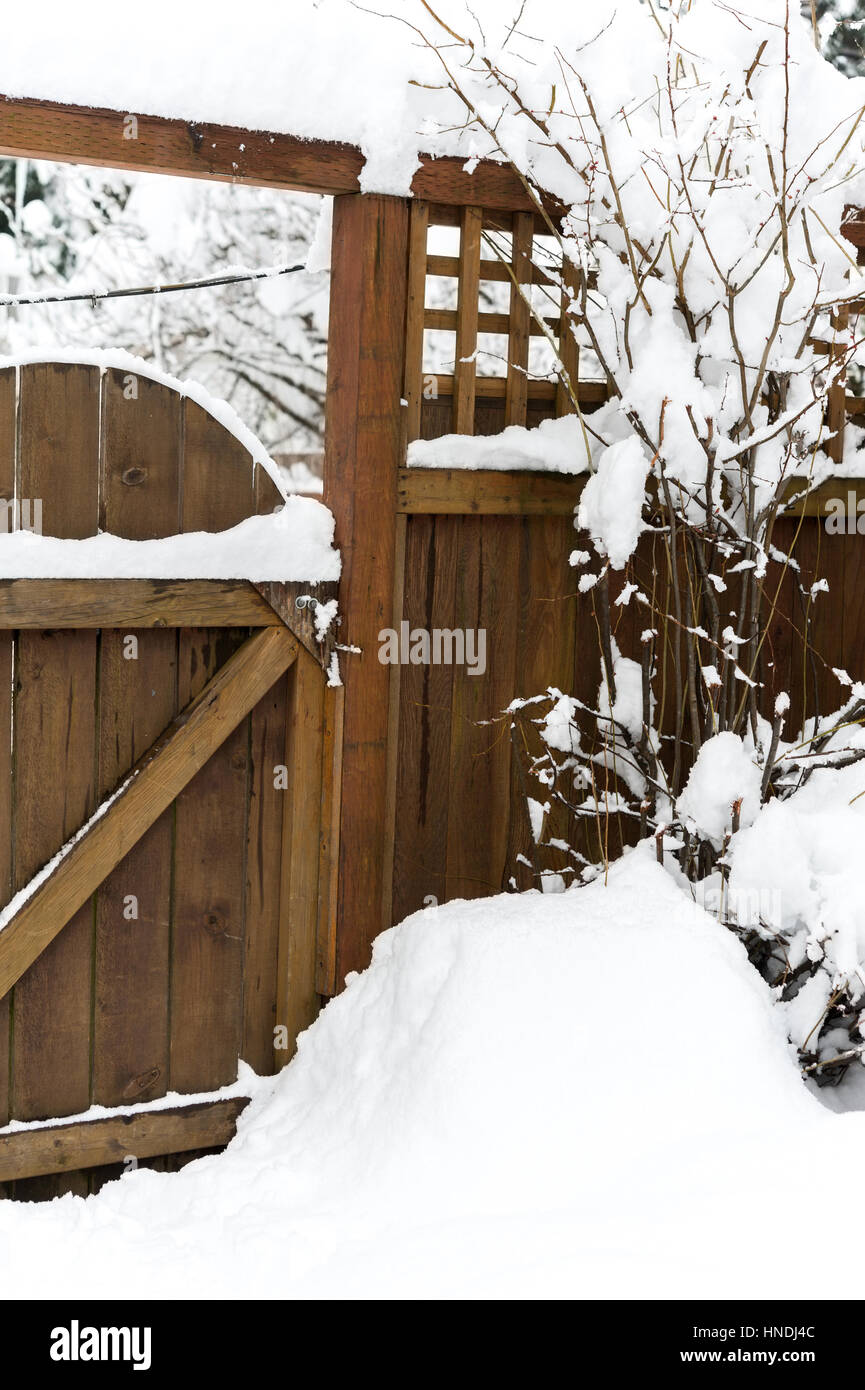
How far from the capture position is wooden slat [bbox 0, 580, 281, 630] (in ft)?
9.10

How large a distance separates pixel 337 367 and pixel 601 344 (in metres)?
0.62

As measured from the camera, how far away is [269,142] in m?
2.90

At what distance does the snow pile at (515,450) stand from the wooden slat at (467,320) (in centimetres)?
5

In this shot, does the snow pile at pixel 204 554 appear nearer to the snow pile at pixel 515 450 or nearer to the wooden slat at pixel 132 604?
the wooden slat at pixel 132 604

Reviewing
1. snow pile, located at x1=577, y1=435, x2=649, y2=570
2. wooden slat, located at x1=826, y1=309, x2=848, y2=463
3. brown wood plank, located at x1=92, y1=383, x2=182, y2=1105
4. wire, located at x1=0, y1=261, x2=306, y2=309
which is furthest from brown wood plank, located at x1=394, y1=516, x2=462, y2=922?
wooden slat, located at x1=826, y1=309, x2=848, y2=463

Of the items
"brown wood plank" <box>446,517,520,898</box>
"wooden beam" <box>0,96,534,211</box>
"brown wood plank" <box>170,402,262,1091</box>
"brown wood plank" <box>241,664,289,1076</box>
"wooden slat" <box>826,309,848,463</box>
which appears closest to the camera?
"wooden beam" <box>0,96,534,211</box>

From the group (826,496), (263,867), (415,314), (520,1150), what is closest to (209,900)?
(263,867)

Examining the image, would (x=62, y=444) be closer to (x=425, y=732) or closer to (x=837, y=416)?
(x=425, y=732)

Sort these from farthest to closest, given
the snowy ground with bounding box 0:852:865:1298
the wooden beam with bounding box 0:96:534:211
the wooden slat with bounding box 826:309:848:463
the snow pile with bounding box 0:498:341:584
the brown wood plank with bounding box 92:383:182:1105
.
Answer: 1. the wooden slat with bounding box 826:309:848:463
2. the brown wood plank with bounding box 92:383:182:1105
3. the snow pile with bounding box 0:498:341:584
4. the wooden beam with bounding box 0:96:534:211
5. the snowy ground with bounding box 0:852:865:1298

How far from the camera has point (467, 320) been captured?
3193mm

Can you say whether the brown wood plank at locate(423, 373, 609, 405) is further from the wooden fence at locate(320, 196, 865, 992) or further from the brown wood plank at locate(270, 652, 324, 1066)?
the brown wood plank at locate(270, 652, 324, 1066)

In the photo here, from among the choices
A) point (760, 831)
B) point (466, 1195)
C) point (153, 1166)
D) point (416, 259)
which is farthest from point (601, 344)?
point (153, 1166)
